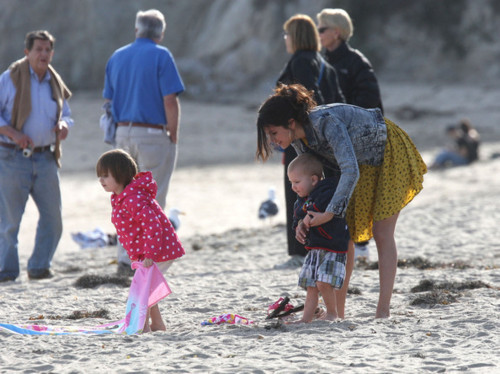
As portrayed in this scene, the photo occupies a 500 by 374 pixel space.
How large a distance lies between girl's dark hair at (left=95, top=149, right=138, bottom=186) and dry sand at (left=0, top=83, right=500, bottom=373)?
0.93m

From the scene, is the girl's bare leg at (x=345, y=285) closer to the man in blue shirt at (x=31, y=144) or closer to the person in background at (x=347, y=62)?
the person in background at (x=347, y=62)

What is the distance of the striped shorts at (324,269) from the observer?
184 inches

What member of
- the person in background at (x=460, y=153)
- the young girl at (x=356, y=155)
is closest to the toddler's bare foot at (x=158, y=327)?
the young girl at (x=356, y=155)

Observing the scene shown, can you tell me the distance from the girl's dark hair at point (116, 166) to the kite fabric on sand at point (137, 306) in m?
0.52

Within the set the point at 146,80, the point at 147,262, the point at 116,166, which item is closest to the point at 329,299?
the point at 147,262

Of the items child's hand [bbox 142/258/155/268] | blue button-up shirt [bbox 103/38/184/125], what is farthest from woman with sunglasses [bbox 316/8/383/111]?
child's hand [bbox 142/258/155/268]

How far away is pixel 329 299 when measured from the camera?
15.8 feet

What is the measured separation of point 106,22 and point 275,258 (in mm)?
21519

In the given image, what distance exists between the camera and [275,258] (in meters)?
7.92

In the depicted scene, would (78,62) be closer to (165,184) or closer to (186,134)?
(186,134)

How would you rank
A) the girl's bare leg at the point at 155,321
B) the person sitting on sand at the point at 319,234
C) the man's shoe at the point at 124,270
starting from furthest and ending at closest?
the man's shoe at the point at 124,270 < the girl's bare leg at the point at 155,321 < the person sitting on sand at the point at 319,234

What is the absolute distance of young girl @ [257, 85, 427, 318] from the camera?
4473 millimetres

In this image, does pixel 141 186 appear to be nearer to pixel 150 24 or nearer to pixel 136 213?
pixel 136 213

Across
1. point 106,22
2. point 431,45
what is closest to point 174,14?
point 106,22
